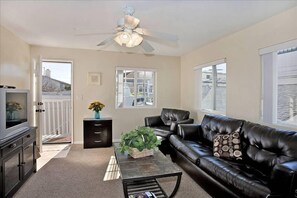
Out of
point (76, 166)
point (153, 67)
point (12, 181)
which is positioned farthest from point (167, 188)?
point (153, 67)

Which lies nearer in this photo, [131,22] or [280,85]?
[131,22]

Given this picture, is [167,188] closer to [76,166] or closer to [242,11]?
[76,166]

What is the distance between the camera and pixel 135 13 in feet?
8.79

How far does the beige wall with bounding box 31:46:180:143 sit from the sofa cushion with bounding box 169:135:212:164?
206 centimetres

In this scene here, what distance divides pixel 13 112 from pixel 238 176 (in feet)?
9.74

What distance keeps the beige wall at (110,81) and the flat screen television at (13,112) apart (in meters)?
1.93

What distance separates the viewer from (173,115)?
480cm

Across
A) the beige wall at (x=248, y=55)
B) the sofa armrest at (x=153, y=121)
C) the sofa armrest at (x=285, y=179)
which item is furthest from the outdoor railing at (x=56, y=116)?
the sofa armrest at (x=285, y=179)

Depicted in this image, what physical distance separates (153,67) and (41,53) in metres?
2.87

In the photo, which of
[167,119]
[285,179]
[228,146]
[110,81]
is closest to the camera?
[285,179]

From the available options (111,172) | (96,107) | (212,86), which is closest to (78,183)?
(111,172)

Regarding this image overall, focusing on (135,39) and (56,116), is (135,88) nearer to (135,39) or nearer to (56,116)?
(56,116)

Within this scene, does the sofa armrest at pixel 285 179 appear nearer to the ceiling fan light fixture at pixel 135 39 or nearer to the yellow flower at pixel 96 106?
the ceiling fan light fixture at pixel 135 39

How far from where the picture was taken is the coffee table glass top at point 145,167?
1.99 m
